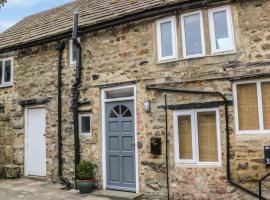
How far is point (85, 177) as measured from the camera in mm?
8977

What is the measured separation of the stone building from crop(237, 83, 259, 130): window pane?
0.02 m

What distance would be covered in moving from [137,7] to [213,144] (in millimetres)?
4620

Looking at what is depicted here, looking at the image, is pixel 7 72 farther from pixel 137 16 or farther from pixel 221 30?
pixel 221 30

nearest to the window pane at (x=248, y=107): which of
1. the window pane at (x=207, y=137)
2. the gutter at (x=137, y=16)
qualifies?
the window pane at (x=207, y=137)

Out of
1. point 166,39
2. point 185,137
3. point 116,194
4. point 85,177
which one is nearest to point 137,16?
point 166,39

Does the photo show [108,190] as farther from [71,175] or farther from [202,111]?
[202,111]

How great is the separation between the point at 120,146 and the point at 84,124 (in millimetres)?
1608

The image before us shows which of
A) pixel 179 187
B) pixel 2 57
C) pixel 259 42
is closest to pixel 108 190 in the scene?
pixel 179 187

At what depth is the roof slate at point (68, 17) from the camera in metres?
9.44

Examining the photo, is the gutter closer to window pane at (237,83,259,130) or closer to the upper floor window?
the upper floor window

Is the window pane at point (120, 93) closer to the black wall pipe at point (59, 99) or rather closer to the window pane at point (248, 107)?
the black wall pipe at point (59, 99)

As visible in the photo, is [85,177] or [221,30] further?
[85,177]

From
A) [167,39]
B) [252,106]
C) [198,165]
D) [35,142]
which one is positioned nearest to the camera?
[252,106]

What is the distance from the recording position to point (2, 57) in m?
12.4
